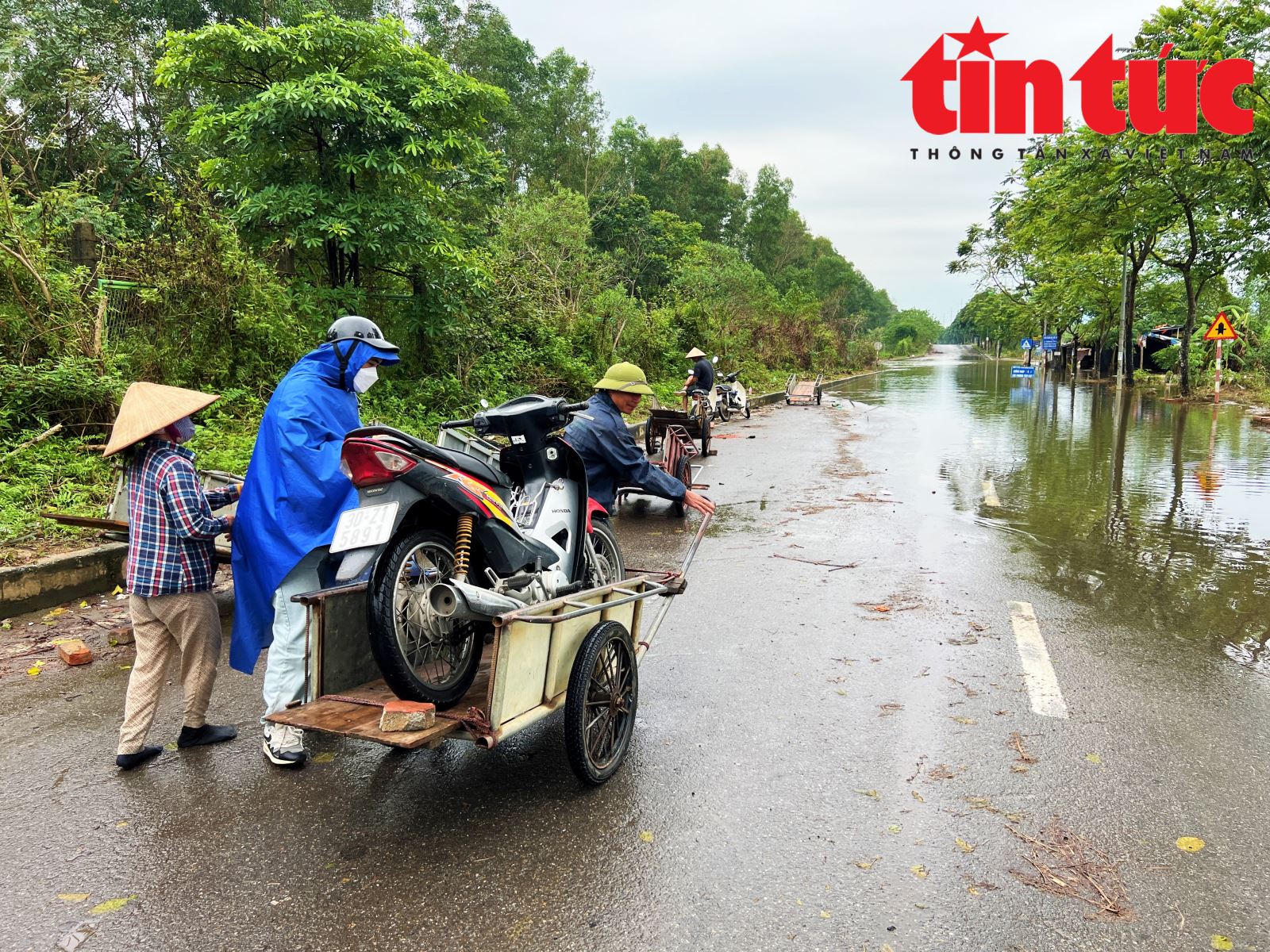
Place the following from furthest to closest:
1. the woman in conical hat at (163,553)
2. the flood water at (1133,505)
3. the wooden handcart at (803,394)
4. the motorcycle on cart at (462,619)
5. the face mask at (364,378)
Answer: the wooden handcart at (803,394) → the flood water at (1133,505) → the face mask at (364,378) → the woman in conical hat at (163,553) → the motorcycle on cart at (462,619)

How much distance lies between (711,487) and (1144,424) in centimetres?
1325

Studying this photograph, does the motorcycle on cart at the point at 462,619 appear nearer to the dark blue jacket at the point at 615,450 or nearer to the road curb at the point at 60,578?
the dark blue jacket at the point at 615,450

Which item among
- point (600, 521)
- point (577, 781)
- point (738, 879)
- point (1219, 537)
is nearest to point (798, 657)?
point (600, 521)

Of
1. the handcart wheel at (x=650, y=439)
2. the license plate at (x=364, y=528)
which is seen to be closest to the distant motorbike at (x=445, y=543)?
the license plate at (x=364, y=528)

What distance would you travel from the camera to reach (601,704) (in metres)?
3.52

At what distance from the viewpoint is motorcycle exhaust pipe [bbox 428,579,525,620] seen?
341cm

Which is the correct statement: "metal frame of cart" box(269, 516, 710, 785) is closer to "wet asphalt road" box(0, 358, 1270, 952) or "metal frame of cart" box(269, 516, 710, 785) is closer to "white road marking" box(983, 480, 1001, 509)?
"wet asphalt road" box(0, 358, 1270, 952)

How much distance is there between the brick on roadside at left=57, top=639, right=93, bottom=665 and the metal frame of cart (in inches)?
94.6

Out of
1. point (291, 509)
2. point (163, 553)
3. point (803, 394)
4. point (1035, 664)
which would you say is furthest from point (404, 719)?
point (803, 394)

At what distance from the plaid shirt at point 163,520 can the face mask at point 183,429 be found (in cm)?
6

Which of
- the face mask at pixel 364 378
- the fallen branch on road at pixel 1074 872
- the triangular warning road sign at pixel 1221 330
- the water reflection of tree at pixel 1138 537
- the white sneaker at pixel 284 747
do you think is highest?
the triangular warning road sign at pixel 1221 330

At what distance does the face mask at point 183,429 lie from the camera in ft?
12.3

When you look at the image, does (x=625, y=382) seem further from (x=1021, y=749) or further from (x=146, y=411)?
(x=1021, y=749)

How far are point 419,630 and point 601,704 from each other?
0.81m
